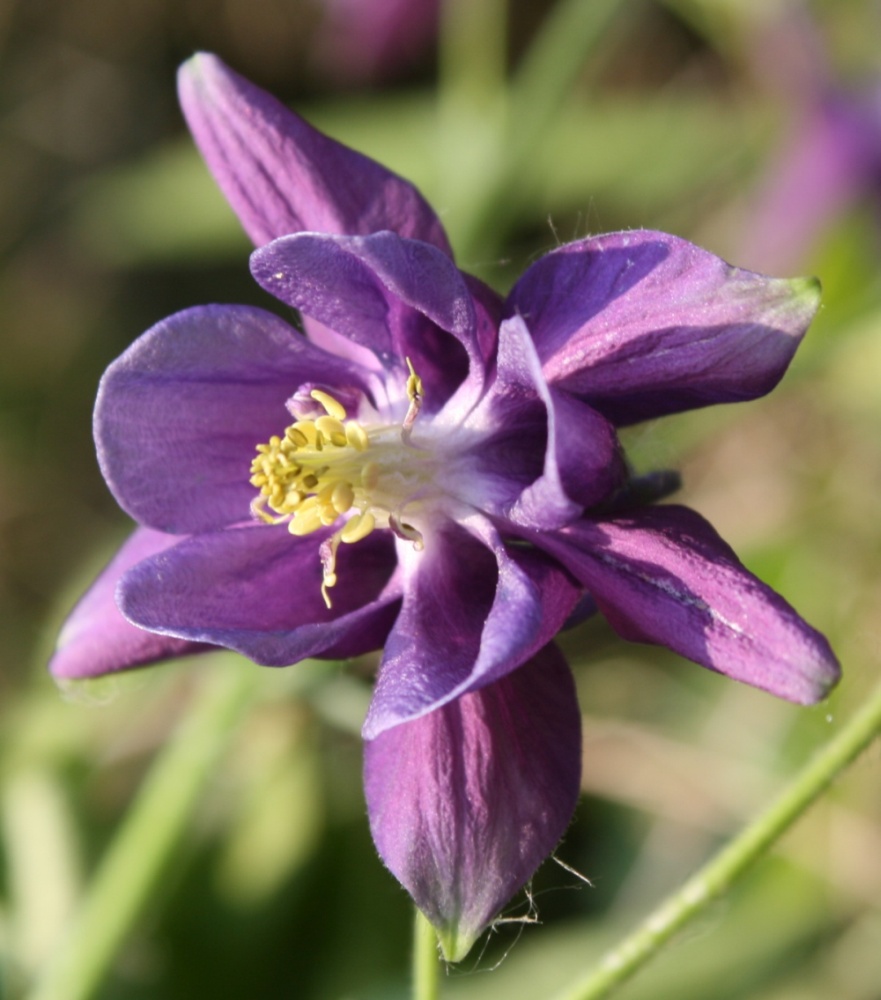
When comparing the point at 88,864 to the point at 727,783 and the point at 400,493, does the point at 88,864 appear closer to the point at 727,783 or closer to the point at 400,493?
the point at 727,783

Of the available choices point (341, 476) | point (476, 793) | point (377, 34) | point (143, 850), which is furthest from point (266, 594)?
point (377, 34)

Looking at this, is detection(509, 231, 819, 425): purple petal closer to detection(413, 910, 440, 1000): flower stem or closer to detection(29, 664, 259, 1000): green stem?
detection(413, 910, 440, 1000): flower stem

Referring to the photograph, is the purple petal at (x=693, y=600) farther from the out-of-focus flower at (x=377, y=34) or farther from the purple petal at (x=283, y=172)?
the out-of-focus flower at (x=377, y=34)

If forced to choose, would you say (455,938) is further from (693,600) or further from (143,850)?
(143,850)

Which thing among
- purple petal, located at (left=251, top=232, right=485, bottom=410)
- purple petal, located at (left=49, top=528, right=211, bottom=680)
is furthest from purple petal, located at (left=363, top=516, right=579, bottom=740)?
purple petal, located at (left=49, top=528, right=211, bottom=680)

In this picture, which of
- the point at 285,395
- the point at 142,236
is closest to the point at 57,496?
the point at 142,236

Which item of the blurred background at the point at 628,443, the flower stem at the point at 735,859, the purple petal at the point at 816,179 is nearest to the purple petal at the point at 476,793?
the flower stem at the point at 735,859
